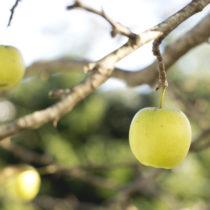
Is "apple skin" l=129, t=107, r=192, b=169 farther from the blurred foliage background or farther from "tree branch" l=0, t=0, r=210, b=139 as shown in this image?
the blurred foliage background

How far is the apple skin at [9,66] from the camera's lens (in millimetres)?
1152

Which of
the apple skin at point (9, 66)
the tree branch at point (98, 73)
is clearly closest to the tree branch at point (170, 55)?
the tree branch at point (98, 73)

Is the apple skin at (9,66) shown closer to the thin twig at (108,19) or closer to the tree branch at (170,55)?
the thin twig at (108,19)

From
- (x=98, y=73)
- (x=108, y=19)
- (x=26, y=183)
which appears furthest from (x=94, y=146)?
(x=108, y=19)

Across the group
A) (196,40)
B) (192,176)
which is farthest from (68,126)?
(196,40)

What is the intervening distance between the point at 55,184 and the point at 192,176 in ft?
9.77

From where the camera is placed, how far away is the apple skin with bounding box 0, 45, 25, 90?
1.15 m

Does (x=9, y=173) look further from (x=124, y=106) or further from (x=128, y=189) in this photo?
(x=124, y=106)

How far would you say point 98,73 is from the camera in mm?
1012

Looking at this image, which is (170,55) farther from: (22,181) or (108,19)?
(22,181)

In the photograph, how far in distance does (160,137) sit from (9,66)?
1.71 ft

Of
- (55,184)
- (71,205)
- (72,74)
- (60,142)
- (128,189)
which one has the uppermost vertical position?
(128,189)

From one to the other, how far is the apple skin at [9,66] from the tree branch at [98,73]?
0.19m

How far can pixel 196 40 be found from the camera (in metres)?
1.39
